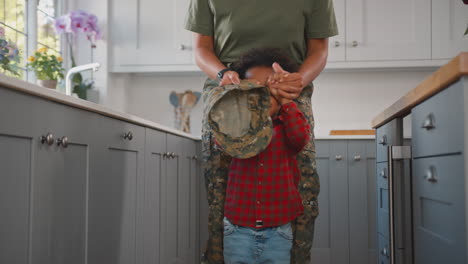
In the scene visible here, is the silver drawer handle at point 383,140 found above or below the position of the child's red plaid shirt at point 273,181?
above

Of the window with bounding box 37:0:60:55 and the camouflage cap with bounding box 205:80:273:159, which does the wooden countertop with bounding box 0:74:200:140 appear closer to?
the camouflage cap with bounding box 205:80:273:159

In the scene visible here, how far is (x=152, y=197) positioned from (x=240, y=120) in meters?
0.96

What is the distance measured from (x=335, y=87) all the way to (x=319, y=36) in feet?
6.41

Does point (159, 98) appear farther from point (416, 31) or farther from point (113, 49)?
point (416, 31)

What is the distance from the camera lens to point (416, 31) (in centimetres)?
323

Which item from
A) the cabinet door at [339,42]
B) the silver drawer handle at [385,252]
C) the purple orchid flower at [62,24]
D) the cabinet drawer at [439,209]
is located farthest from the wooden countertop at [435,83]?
the purple orchid flower at [62,24]

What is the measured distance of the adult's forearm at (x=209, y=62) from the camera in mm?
1537

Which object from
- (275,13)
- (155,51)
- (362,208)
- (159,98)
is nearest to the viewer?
(275,13)

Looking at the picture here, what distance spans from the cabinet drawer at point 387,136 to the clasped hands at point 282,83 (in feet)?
1.46

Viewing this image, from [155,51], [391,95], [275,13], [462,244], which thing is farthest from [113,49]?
[462,244]

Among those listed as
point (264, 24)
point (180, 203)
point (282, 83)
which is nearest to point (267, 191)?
point (282, 83)

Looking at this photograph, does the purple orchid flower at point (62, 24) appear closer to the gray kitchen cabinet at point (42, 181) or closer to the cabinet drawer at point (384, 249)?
the gray kitchen cabinet at point (42, 181)

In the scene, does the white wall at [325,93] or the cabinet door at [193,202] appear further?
the white wall at [325,93]

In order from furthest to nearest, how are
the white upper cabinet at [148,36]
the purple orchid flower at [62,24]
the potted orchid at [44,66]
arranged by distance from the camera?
1. the white upper cabinet at [148,36]
2. the purple orchid flower at [62,24]
3. the potted orchid at [44,66]
